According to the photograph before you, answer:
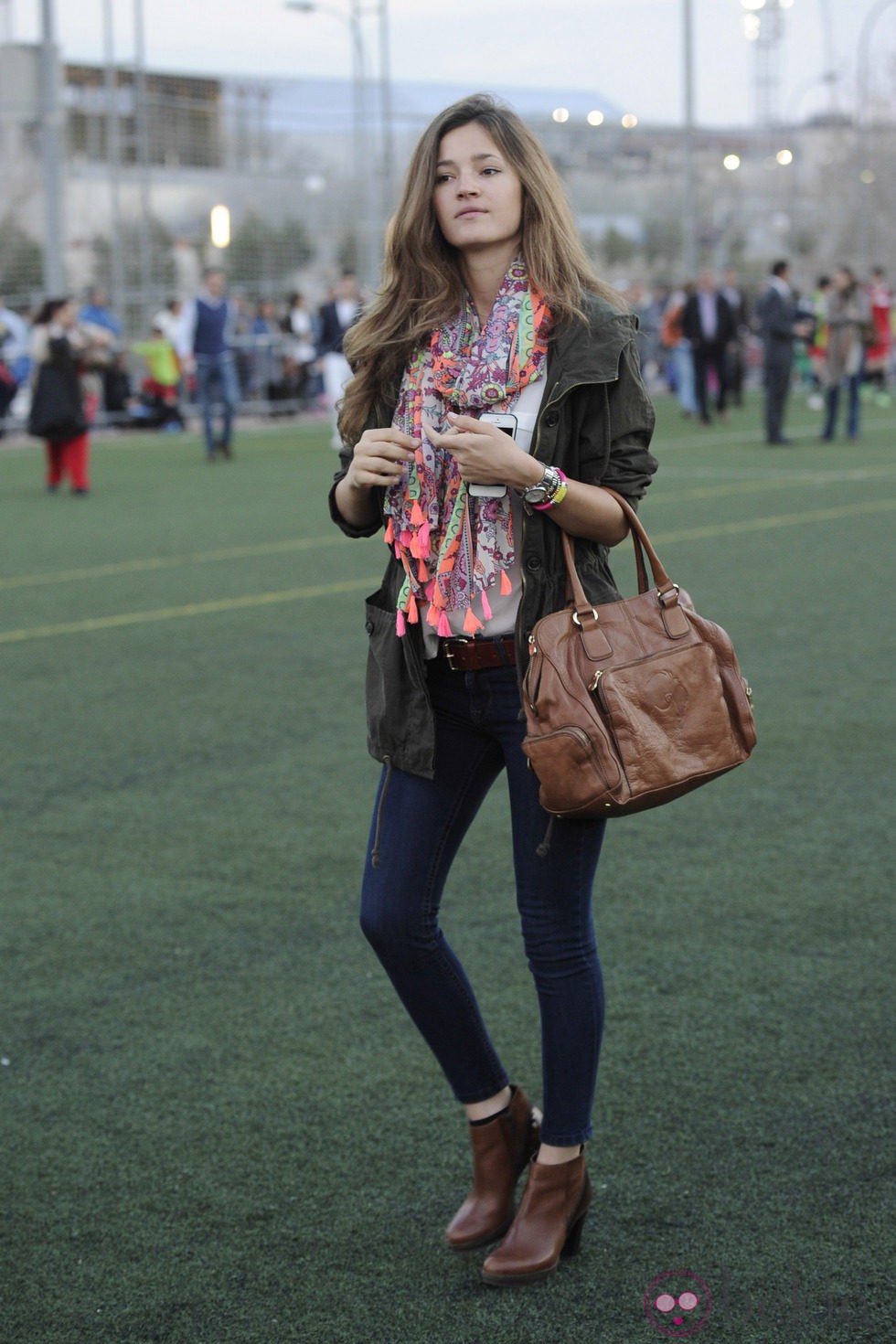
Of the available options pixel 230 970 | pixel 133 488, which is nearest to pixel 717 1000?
pixel 230 970

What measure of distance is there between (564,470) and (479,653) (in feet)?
1.12

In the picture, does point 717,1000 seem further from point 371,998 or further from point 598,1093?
point 371,998

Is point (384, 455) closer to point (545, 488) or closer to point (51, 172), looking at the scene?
point (545, 488)

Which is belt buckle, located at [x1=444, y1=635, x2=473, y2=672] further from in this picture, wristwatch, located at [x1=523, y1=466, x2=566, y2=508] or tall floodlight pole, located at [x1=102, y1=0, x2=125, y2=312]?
tall floodlight pole, located at [x1=102, y1=0, x2=125, y2=312]

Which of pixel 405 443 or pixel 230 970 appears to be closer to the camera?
pixel 405 443

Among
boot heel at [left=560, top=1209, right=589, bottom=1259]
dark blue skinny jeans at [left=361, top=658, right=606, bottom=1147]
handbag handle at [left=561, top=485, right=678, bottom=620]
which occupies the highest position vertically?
handbag handle at [left=561, top=485, right=678, bottom=620]

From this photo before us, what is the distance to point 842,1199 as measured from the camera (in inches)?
134

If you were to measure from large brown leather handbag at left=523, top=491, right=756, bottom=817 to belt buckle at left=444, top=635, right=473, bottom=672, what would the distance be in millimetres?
166

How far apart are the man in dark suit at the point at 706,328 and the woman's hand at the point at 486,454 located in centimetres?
2209

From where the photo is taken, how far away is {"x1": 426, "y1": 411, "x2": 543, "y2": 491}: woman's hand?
287 centimetres

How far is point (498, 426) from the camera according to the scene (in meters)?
2.97

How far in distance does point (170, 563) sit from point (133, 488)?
19.5 feet

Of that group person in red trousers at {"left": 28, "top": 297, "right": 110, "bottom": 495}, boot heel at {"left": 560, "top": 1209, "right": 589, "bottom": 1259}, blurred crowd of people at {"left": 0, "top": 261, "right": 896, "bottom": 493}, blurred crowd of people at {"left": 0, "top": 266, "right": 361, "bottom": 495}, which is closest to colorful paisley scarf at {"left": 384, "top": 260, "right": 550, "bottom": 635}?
boot heel at {"left": 560, "top": 1209, "right": 589, "bottom": 1259}

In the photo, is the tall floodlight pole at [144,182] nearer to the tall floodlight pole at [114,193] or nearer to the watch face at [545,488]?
the tall floodlight pole at [114,193]
